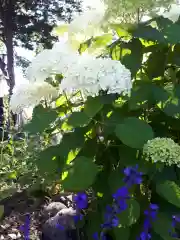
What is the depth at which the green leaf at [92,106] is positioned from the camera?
1.66 m

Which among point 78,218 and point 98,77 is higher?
point 98,77

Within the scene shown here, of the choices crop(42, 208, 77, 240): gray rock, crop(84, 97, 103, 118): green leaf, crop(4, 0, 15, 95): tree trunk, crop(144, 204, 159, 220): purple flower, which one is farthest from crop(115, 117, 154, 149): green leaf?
crop(4, 0, 15, 95): tree trunk

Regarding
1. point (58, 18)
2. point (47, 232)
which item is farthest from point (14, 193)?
point (58, 18)

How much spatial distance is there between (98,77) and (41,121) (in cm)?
29

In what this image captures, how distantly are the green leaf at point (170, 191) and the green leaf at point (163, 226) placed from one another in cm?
13

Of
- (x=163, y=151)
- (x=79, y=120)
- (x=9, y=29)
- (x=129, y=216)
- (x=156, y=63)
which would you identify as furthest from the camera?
(x=9, y=29)

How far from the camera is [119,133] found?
158 centimetres

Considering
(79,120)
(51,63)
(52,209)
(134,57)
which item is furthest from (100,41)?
(52,209)

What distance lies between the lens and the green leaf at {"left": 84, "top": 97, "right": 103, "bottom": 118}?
1.66m

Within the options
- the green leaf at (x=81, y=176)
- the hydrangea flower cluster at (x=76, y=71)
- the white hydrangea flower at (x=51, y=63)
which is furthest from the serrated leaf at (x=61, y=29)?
the green leaf at (x=81, y=176)

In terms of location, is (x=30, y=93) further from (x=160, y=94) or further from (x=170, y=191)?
(x=170, y=191)

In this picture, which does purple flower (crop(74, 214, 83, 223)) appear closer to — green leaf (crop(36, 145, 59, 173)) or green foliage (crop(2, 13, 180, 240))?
green foliage (crop(2, 13, 180, 240))

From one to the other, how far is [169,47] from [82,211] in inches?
32.2

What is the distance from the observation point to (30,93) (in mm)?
1771
